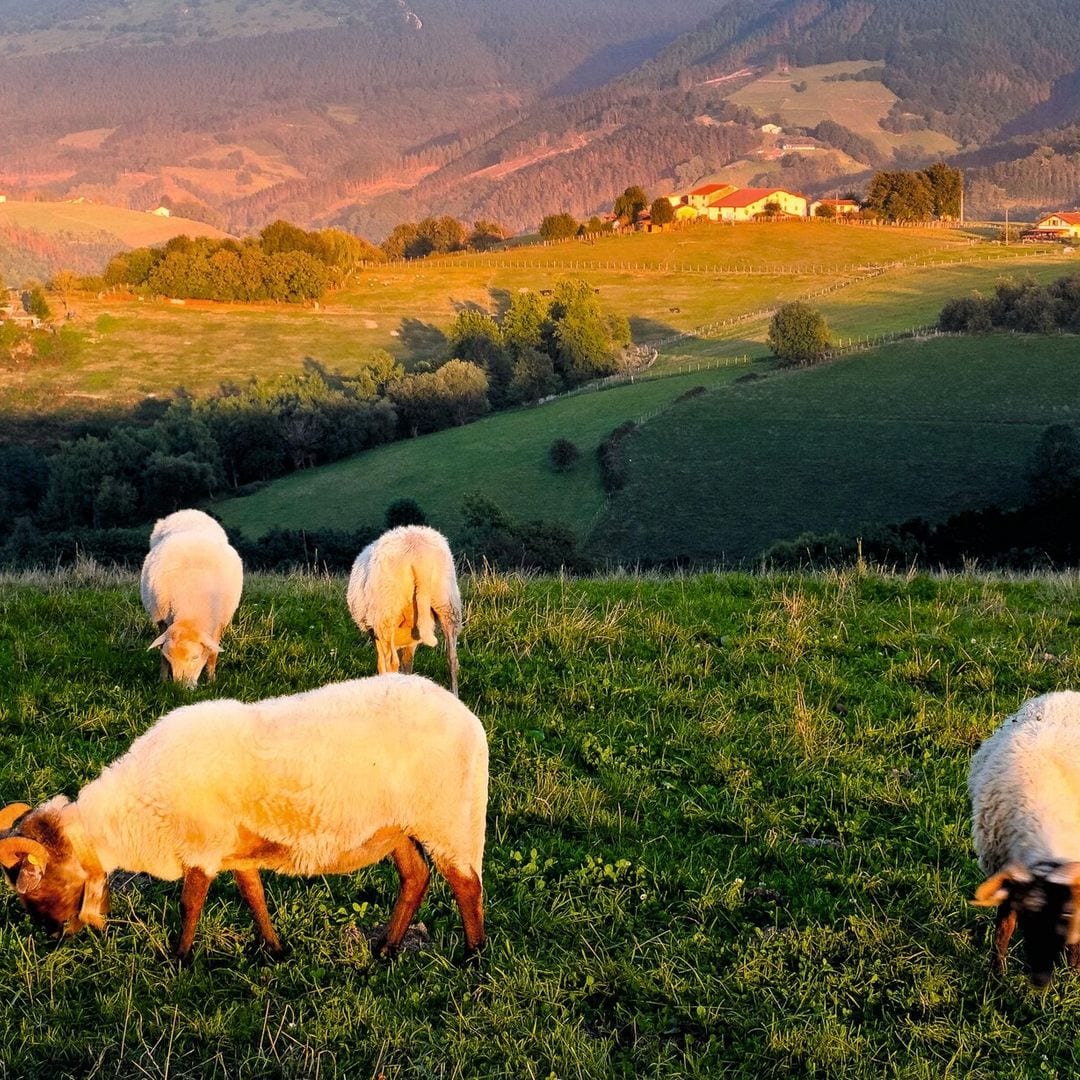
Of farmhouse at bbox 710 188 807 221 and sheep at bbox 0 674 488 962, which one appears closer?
sheep at bbox 0 674 488 962

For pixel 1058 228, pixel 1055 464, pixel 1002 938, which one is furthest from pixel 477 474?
pixel 1058 228

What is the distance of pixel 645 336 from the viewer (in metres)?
110

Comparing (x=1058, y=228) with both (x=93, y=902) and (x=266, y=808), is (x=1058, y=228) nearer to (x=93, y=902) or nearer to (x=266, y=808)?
(x=266, y=808)

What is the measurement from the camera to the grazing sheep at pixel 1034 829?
5.13 m

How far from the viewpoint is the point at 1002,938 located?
5.48 metres

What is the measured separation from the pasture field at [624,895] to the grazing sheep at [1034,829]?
1.05 feet

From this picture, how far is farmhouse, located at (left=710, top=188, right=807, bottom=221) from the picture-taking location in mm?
176625

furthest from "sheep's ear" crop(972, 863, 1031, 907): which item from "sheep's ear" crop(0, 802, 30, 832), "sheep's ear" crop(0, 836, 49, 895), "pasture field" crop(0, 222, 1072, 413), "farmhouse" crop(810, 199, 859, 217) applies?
"farmhouse" crop(810, 199, 859, 217)

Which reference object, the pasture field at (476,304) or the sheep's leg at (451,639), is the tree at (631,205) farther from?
the sheep's leg at (451,639)

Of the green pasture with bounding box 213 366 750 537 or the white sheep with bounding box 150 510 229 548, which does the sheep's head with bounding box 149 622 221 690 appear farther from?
the green pasture with bounding box 213 366 750 537

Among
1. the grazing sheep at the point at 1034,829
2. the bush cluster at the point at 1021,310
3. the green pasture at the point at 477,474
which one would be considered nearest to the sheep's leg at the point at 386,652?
the grazing sheep at the point at 1034,829

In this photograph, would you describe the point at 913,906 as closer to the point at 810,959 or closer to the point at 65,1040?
the point at 810,959

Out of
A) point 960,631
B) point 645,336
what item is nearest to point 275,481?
point 645,336

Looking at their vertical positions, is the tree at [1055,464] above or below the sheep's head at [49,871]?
below
